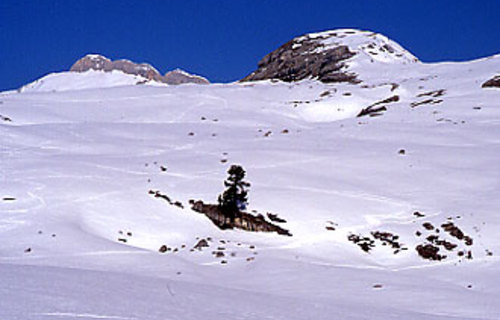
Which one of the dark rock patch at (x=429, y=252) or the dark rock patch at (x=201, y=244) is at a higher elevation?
the dark rock patch at (x=429, y=252)

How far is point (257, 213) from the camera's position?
24.1m

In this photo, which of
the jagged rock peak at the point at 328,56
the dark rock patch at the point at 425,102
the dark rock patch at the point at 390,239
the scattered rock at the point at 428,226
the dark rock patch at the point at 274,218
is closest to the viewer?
the dark rock patch at the point at 390,239

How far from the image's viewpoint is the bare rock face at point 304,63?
88250 millimetres

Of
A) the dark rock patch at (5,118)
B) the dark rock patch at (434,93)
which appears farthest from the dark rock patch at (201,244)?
the dark rock patch at (434,93)

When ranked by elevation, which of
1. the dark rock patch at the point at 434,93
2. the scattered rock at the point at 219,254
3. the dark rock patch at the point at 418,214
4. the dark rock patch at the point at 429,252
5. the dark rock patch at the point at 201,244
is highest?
the dark rock patch at the point at 434,93

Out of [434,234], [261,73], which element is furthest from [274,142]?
[261,73]

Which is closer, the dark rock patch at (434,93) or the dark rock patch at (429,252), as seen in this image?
the dark rock patch at (429,252)

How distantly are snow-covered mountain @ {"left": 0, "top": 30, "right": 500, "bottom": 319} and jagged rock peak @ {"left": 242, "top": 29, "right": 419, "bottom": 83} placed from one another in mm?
36885

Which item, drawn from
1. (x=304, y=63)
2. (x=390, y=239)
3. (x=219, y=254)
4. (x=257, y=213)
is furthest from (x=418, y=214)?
(x=304, y=63)

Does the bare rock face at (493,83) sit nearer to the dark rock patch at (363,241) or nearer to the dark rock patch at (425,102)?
the dark rock patch at (425,102)

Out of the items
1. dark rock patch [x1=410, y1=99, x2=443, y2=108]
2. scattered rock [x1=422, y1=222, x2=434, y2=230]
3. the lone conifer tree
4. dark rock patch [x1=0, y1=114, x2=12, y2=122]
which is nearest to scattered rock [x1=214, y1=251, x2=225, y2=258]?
the lone conifer tree

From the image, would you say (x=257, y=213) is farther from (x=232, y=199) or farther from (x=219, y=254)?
(x=219, y=254)

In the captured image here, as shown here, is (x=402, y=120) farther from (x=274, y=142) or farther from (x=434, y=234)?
(x=434, y=234)

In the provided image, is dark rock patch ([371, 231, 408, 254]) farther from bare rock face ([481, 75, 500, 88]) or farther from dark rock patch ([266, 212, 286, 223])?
bare rock face ([481, 75, 500, 88])
